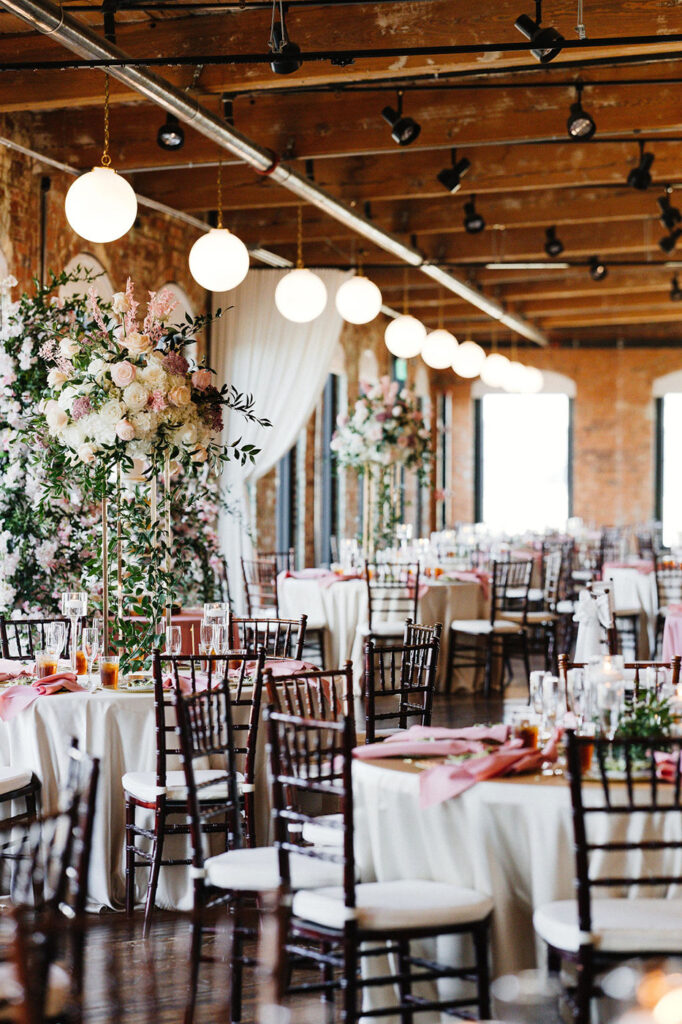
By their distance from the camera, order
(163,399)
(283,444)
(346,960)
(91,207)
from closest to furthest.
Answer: (346,960) → (163,399) → (91,207) → (283,444)

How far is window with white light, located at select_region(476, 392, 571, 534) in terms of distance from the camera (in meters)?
19.0

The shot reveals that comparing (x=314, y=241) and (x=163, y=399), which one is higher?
(x=314, y=241)

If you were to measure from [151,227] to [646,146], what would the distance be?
368 cm

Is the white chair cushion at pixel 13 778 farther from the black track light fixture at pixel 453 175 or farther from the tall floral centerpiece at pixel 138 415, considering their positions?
the black track light fixture at pixel 453 175

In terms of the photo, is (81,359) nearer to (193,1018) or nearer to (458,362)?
(193,1018)

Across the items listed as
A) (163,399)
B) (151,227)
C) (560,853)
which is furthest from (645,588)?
(560,853)

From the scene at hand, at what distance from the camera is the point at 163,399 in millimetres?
5160

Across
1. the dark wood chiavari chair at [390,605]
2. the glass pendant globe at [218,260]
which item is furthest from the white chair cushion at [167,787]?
the dark wood chiavari chair at [390,605]

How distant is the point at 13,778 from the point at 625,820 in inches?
91.1

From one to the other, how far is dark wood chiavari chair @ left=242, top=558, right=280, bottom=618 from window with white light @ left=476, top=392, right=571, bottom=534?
945 centimetres

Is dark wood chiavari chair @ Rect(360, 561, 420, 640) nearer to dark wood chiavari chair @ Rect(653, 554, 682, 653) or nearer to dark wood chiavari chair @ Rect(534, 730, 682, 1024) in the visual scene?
dark wood chiavari chair @ Rect(653, 554, 682, 653)

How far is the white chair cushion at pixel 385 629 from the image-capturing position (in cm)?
902

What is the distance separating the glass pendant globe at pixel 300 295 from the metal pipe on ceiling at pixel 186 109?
640 millimetres

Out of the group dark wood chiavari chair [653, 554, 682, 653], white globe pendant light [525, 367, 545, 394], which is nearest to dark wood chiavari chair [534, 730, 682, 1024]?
dark wood chiavari chair [653, 554, 682, 653]
